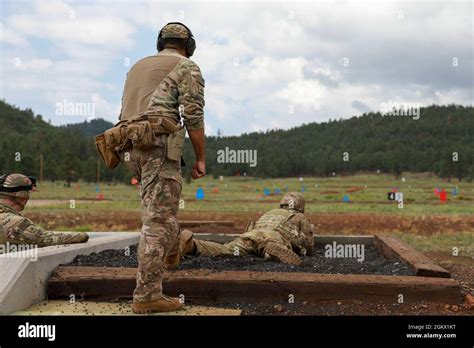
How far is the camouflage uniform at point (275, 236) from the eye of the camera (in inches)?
287

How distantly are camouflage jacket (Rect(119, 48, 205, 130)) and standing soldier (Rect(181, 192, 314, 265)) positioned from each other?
2550 mm

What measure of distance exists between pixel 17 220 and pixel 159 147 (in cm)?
268

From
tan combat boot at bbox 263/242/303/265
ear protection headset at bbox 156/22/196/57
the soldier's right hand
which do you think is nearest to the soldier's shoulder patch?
the soldier's right hand

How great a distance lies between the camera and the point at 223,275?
5270 mm

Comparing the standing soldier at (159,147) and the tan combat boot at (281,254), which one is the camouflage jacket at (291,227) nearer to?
the tan combat boot at (281,254)

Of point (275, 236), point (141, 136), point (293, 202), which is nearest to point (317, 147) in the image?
point (293, 202)

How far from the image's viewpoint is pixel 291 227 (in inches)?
310

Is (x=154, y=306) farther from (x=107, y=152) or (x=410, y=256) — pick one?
(x=410, y=256)

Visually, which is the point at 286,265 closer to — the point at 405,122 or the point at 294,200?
the point at 294,200

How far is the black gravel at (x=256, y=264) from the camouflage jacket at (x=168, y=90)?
219 centimetres
